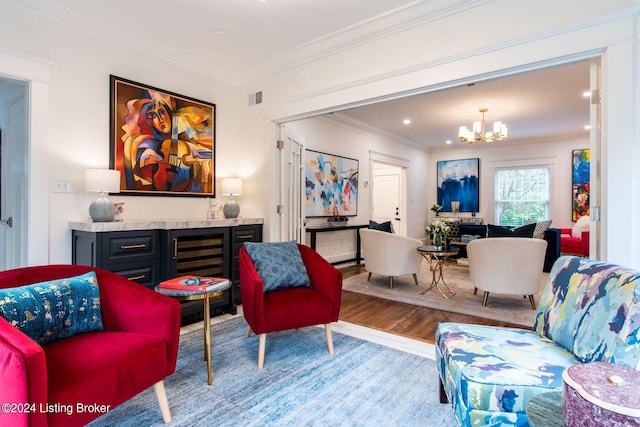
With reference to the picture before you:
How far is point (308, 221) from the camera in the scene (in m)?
5.80

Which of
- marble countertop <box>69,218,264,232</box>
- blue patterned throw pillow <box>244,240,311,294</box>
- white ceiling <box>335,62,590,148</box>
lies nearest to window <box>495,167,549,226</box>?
white ceiling <box>335,62,590,148</box>

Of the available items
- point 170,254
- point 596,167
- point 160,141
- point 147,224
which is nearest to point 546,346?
Result: point 596,167

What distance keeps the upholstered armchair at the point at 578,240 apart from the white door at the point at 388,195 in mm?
3275

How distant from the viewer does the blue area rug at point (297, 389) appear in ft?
6.04

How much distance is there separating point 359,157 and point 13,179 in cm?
524

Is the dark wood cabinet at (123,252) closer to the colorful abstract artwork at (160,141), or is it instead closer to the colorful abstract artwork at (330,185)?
the colorful abstract artwork at (160,141)

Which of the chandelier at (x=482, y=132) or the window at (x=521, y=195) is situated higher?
the chandelier at (x=482, y=132)

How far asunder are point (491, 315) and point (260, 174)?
296cm

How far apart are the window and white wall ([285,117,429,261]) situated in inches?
73.5

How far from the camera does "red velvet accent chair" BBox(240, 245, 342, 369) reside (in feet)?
7.88

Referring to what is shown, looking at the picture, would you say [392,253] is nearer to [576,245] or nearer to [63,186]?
[63,186]

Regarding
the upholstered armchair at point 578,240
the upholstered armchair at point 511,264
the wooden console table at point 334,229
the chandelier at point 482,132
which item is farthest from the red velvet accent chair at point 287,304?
the upholstered armchair at point 578,240

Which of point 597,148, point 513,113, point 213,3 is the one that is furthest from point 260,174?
point 513,113

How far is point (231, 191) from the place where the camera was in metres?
3.92
